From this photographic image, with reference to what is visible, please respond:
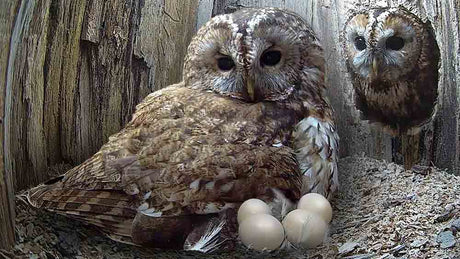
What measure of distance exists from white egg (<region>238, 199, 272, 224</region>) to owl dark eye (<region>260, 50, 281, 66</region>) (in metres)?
0.57

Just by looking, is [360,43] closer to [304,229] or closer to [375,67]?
[375,67]

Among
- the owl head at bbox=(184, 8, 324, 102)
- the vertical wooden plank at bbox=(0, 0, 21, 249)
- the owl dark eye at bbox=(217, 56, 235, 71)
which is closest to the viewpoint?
the vertical wooden plank at bbox=(0, 0, 21, 249)

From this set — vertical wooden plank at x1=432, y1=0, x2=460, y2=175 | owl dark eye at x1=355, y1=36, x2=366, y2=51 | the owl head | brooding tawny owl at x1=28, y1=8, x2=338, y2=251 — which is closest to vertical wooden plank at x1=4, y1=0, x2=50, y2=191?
brooding tawny owl at x1=28, y1=8, x2=338, y2=251

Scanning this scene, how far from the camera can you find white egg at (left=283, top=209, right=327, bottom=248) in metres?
1.56

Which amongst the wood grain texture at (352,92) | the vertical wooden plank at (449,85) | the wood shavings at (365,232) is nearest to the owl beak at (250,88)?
the wood grain texture at (352,92)

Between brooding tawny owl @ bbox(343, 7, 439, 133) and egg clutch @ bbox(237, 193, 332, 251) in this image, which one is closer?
egg clutch @ bbox(237, 193, 332, 251)

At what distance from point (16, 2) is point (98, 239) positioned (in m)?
0.72

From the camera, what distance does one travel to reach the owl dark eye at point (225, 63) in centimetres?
201

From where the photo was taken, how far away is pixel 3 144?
139 cm

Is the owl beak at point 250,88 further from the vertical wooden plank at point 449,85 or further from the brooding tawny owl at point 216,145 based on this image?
the vertical wooden plank at point 449,85

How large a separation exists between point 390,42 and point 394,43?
0.02 m

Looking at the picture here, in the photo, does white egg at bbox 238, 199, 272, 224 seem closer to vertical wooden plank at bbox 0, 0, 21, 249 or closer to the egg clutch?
the egg clutch

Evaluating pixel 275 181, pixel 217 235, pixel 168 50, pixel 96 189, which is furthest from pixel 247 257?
pixel 168 50

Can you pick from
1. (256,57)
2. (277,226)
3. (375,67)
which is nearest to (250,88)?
(256,57)
